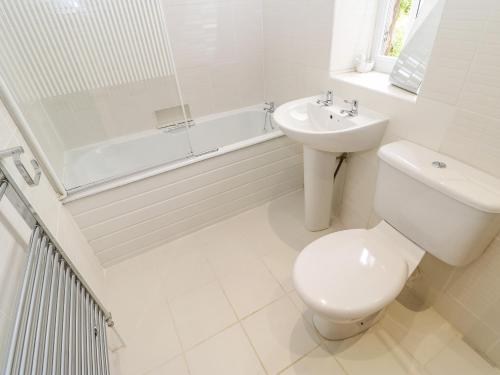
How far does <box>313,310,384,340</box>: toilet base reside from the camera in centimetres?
116

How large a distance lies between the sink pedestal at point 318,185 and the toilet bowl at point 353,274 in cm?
44

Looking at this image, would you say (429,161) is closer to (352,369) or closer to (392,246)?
(392,246)

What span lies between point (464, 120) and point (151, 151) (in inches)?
68.2

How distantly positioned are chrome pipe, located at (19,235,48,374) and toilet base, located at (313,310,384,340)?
1016 millimetres

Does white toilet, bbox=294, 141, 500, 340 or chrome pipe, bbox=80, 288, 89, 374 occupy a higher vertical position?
white toilet, bbox=294, 141, 500, 340

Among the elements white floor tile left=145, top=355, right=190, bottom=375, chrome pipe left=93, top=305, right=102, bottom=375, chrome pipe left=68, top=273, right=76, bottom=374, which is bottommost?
white floor tile left=145, top=355, right=190, bottom=375

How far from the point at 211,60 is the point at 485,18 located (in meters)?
1.66

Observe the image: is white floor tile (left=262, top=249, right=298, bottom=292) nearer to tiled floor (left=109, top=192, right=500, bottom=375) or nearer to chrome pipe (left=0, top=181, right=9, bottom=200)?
tiled floor (left=109, top=192, right=500, bottom=375)

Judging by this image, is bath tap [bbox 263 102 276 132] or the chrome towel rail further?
bath tap [bbox 263 102 276 132]

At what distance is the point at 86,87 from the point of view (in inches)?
63.4

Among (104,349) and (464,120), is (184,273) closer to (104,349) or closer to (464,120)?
(104,349)

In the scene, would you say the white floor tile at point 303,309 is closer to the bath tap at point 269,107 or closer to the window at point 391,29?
the window at point 391,29

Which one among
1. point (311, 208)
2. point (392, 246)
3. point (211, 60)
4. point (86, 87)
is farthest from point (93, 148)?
point (392, 246)

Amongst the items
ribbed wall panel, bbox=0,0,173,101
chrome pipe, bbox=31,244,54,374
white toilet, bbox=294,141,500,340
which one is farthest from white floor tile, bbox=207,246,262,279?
ribbed wall panel, bbox=0,0,173,101
